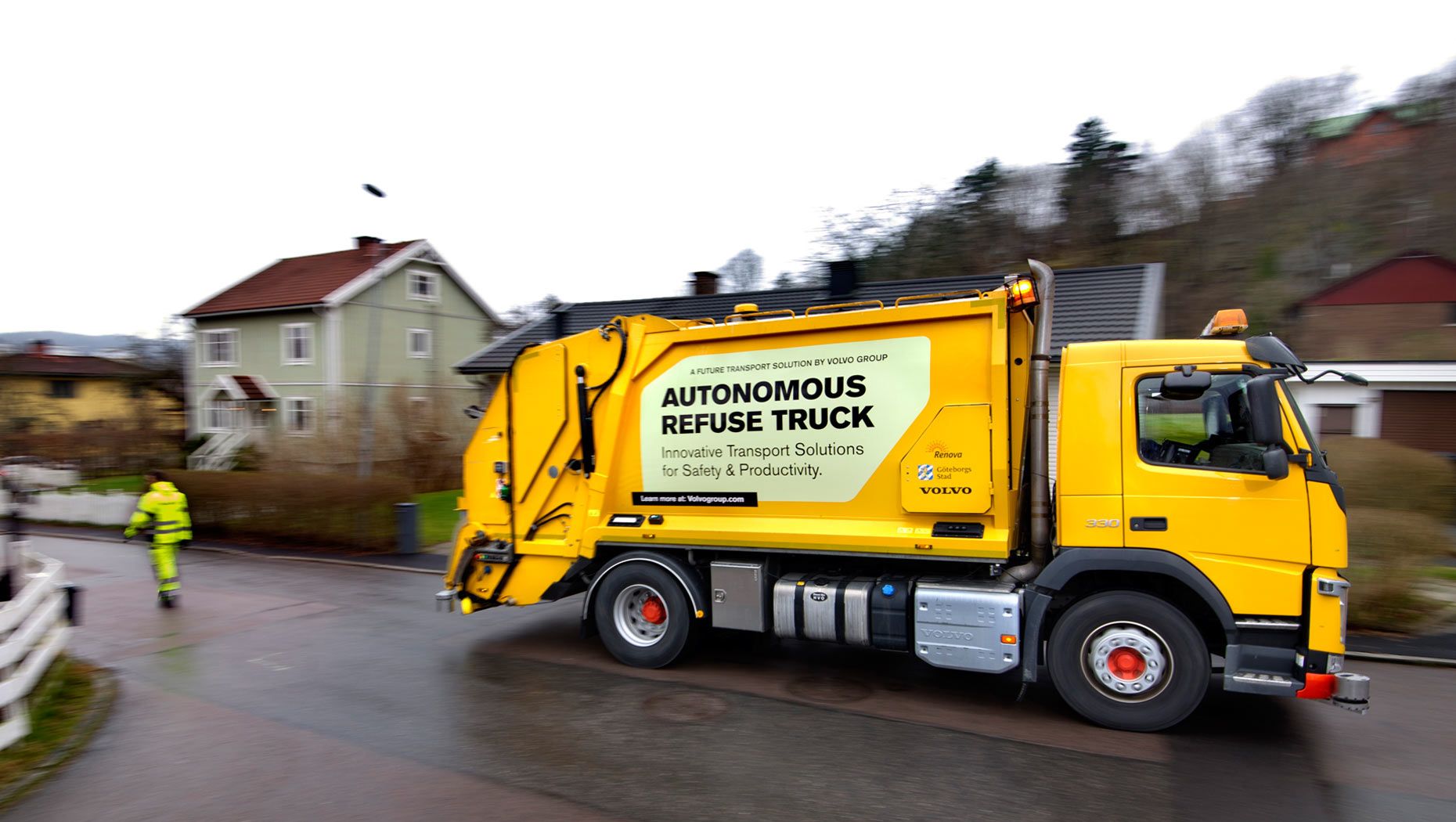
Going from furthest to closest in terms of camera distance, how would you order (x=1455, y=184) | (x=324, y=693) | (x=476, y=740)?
(x=1455, y=184), (x=324, y=693), (x=476, y=740)

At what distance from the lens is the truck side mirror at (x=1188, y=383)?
5320 millimetres

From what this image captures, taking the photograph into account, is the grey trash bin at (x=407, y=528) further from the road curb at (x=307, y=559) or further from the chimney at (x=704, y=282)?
the chimney at (x=704, y=282)

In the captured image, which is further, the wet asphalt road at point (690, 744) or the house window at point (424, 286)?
the house window at point (424, 286)

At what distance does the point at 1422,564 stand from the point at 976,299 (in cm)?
558

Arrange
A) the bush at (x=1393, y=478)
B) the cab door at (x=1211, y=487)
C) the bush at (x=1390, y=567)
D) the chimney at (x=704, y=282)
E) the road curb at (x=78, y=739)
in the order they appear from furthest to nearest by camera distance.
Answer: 1. the chimney at (x=704, y=282)
2. the bush at (x=1393, y=478)
3. the bush at (x=1390, y=567)
4. the cab door at (x=1211, y=487)
5. the road curb at (x=78, y=739)

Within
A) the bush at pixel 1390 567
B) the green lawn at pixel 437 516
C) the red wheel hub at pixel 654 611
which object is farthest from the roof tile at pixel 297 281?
the bush at pixel 1390 567

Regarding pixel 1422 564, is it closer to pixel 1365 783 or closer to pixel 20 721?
pixel 1365 783

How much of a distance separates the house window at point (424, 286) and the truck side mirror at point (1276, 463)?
31439mm

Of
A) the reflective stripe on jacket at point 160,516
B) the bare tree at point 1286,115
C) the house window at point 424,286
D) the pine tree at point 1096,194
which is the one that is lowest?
the reflective stripe on jacket at point 160,516

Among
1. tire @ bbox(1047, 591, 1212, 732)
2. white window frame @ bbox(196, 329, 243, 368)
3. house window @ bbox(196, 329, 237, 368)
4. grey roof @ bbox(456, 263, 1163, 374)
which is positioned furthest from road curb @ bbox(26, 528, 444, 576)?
house window @ bbox(196, 329, 237, 368)

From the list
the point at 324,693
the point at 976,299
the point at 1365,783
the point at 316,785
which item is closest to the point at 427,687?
the point at 324,693

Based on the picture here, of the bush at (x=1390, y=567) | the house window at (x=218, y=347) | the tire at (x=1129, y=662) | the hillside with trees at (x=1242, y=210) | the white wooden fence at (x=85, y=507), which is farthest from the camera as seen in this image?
the house window at (x=218, y=347)

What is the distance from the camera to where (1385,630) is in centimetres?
782

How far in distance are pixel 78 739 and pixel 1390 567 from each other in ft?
35.8
